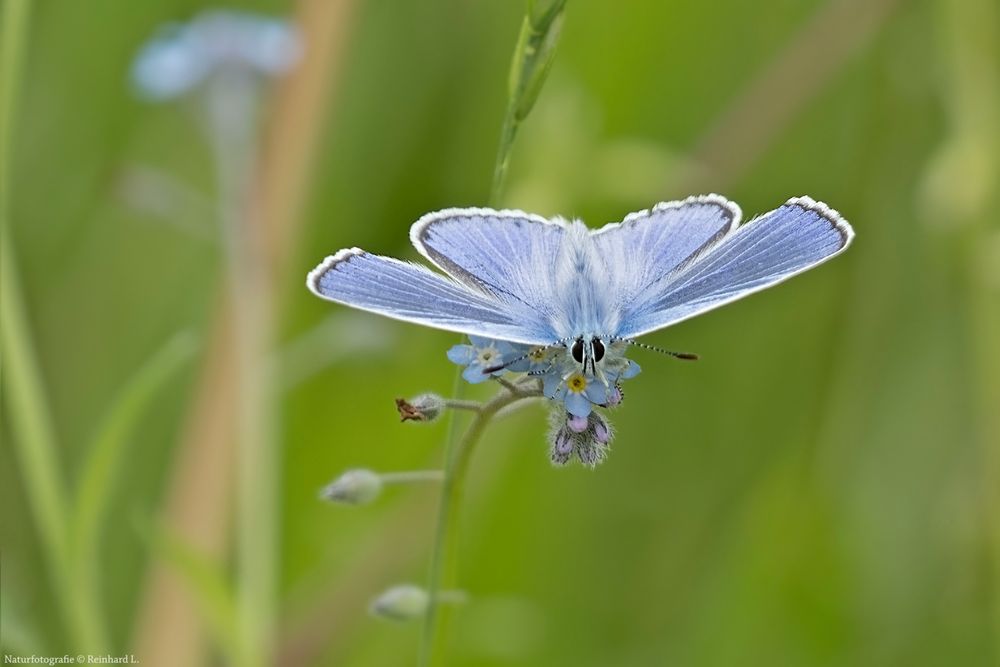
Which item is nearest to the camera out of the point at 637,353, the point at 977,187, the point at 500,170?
the point at 500,170

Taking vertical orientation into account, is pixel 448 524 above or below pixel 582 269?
below

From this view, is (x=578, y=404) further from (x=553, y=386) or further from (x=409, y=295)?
(x=409, y=295)

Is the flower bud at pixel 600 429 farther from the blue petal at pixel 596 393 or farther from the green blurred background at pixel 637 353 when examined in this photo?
the green blurred background at pixel 637 353

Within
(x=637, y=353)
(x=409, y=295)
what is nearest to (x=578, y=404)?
(x=409, y=295)

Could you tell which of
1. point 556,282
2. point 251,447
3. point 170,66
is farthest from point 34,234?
point 556,282

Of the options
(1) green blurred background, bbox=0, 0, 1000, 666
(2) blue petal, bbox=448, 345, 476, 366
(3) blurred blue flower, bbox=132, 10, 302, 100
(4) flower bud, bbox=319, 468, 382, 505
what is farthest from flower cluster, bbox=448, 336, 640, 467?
(3) blurred blue flower, bbox=132, 10, 302, 100

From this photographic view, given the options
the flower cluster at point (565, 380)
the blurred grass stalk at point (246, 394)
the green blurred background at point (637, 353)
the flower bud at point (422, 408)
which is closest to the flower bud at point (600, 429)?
the flower cluster at point (565, 380)
